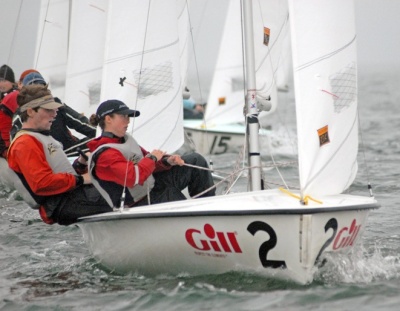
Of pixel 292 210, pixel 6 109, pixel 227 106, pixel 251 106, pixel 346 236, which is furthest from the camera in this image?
pixel 227 106

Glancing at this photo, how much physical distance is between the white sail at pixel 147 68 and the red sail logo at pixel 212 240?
5.87ft

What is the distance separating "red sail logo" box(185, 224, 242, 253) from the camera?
→ 5793 mm

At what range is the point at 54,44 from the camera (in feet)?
46.1

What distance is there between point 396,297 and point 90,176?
76.4 inches

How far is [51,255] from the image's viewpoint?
735 cm

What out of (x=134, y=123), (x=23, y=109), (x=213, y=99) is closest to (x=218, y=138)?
(x=213, y=99)

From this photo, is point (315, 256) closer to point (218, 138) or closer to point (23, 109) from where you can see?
point (23, 109)

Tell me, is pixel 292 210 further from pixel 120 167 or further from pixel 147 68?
pixel 147 68

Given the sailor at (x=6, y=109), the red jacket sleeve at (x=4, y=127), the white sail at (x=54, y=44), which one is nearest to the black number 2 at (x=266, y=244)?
the sailor at (x=6, y=109)

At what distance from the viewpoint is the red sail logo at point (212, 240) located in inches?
228

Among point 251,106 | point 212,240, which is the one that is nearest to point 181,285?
point 212,240

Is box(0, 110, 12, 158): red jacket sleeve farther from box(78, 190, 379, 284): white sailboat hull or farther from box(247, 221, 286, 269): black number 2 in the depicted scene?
box(247, 221, 286, 269): black number 2

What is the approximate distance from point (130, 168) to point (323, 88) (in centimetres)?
121

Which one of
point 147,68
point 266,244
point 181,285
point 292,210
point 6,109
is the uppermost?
point 147,68
